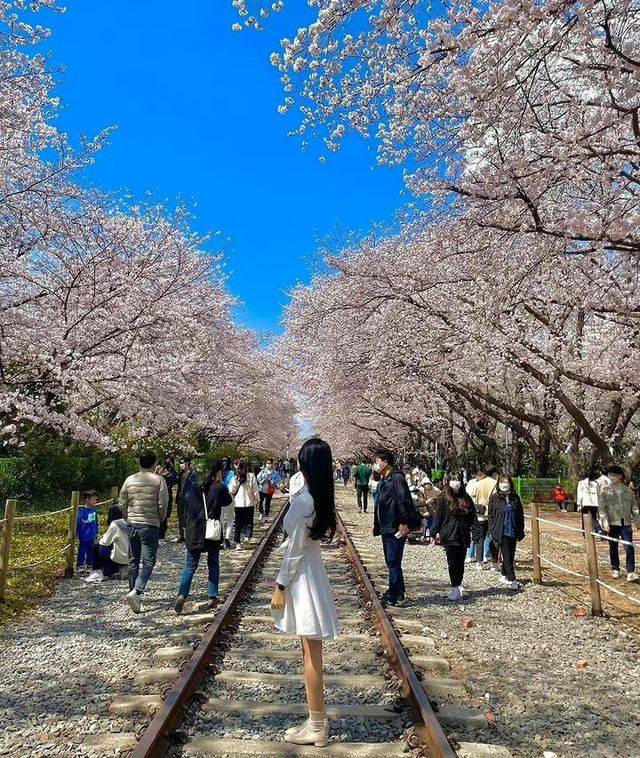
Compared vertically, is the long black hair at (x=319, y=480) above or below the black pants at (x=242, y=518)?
above

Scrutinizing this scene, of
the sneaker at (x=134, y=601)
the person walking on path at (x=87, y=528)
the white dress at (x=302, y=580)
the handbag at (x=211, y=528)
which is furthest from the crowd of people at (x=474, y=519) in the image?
the person walking on path at (x=87, y=528)

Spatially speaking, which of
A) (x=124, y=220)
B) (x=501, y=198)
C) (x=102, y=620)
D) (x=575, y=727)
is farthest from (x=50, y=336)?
(x=575, y=727)

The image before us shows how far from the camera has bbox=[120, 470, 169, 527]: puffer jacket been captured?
7953mm

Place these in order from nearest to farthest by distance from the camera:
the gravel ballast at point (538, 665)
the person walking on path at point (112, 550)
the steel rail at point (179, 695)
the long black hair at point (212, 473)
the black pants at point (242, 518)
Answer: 1. the steel rail at point (179, 695)
2. the gravel ballast at point (538, 665)
3. the long black hair at point (212, 473)
4. the person walking on path at point (112, 550)
5. the black pants at point (242, 518)

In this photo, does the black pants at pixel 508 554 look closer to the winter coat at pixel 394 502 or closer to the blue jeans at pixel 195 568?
the winter coat at pixel 394 502

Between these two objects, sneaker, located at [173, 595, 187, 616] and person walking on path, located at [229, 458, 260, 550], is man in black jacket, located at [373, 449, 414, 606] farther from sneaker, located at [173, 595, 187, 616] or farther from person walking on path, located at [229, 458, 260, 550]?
person walking on path, located at [229, 458, 260, 550]

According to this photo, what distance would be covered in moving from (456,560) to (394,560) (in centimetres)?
108

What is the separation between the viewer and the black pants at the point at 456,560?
8.77 metres

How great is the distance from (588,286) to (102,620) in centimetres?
992

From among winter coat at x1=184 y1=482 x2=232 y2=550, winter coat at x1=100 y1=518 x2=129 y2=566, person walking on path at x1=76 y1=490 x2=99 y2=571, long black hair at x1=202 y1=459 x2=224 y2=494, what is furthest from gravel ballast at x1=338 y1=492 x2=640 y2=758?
person walking on path at x1=76 y1=490 x2=99 y2=571

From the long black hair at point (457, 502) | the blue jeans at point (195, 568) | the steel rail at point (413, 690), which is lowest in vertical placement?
the steel rail at point (413, 690)

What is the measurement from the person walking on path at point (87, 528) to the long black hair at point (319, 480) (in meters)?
7.29

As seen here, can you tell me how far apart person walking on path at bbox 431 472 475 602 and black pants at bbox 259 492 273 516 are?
1313cm

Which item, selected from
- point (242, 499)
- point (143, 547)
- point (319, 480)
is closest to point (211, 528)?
point (143, 547)
